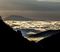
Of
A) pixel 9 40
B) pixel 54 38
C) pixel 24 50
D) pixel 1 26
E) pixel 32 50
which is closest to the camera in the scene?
pixel 1 26

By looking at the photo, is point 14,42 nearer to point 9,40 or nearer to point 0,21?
point 9,40

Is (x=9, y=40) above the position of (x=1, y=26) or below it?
below

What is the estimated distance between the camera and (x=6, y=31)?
18.2ft

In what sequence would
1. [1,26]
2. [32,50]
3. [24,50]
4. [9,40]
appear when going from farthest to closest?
[32,50] → [24,50] → [9,40] → [1,26]

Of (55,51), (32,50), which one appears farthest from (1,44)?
(55,51)

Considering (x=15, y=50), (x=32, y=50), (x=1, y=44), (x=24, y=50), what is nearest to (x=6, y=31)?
(x=1, y=44)

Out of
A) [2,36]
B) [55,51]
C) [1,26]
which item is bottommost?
[55,51]

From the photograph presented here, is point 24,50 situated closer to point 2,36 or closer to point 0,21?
point 2,36

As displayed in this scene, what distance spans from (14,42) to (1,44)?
0.89 metres

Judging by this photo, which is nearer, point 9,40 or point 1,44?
point 1,44

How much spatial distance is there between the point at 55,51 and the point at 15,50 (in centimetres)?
759

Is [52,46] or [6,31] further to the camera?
[52,46]

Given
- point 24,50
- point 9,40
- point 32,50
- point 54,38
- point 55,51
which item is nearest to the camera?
point 9,40

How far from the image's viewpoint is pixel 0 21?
537 centimetres
